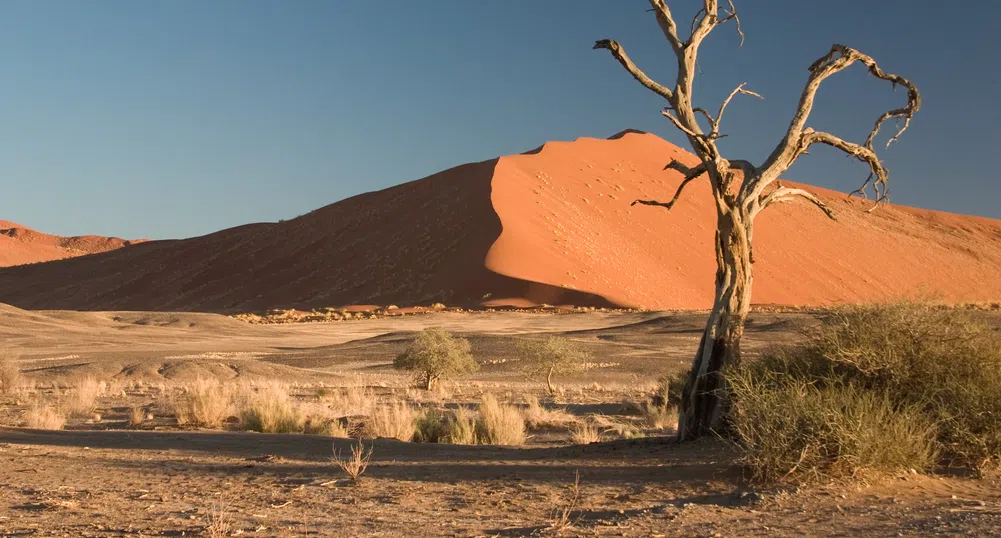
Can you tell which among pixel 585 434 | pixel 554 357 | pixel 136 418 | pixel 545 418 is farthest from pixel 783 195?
pixel 554 357

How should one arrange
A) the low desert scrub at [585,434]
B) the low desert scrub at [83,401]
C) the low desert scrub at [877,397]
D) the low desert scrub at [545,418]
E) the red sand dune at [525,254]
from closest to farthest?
1. the low desert scrub at [877,397]
2. the low desert scrub at [585,434]
3. the low desert scrub at [545,418]
4. the low desert scrub at [83,401]
5. the red sand dune at [525,254]

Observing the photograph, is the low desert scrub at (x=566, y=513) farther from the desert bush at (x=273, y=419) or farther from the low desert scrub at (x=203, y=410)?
the low desert scrub at (x=203, y=410)

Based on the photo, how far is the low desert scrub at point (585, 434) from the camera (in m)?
12.8

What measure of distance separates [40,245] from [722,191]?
500ft

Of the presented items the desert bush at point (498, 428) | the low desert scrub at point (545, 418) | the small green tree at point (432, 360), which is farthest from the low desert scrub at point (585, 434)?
the small green tree at point (432, 360)

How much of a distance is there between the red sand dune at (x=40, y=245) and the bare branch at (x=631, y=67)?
436 feet

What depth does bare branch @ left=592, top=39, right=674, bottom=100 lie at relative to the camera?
427 inches

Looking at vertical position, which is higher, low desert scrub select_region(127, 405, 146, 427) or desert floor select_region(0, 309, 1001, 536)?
low desert scrub select_region(127, 405, 146, 427)

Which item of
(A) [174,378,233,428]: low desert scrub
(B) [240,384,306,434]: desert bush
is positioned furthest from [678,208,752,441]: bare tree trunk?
(A) [174,378,233,428]: low desert scrub

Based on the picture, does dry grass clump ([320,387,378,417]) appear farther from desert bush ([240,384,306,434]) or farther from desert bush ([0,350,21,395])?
desert bush ([0,350,21,395])

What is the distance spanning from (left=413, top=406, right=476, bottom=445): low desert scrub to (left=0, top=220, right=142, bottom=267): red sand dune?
423 ft

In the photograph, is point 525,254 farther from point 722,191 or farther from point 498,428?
point 722,191

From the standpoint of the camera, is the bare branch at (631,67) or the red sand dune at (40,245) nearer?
the bare branch at (631,67)

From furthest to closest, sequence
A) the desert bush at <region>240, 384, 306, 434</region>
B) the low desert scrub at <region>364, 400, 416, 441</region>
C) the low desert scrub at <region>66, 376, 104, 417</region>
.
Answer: the low desert scrub at <region>66, 376, 104, 417</region> → the desert bush at <region>240, 384, 306, 434</region> → the low desert scrub at <region>364, 400, 416, 441</region>
